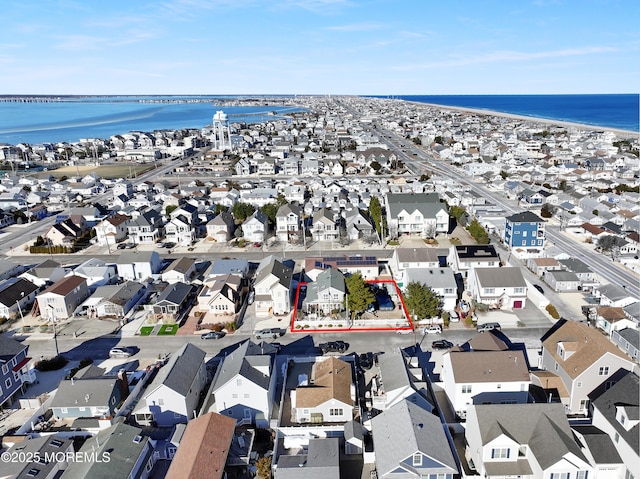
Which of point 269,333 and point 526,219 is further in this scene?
point 526,219

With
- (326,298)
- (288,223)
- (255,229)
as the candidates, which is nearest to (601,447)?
(326,298)

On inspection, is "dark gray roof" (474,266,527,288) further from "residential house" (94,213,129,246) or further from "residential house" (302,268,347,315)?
"residential house" (94,213,129,246)

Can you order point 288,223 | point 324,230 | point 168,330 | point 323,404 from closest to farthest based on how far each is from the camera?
Result: point 323,404 → point 168,330 → point 324,230 → point 288,223

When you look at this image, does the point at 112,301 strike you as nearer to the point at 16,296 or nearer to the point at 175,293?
the point at 175,293

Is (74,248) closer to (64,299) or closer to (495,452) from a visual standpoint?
(64,299)

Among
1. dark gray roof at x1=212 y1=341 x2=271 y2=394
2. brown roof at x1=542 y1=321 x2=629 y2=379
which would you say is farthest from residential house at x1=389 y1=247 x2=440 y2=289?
dark gray roof at x1=212 y1=341 x2=271 y2=394

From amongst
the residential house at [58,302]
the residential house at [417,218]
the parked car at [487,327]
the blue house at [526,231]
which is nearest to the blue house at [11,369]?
the residential house at [58,302]
